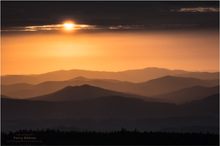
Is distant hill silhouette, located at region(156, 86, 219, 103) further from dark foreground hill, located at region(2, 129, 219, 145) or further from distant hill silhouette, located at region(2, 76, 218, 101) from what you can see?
dark foreground hill, located at region(2, 129, 219, 145)

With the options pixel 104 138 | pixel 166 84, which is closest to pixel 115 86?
pixel 166 84

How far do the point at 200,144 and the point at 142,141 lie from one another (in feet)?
7.28

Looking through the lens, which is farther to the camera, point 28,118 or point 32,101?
point 32,101

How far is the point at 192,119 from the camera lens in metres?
38.5

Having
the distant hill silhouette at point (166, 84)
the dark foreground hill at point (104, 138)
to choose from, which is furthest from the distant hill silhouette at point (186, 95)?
the dark foreground hill at point (104, 138)

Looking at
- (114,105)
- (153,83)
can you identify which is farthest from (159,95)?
(114,105)

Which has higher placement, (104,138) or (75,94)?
(75,94)

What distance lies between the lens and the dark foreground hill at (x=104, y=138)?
77.7 feet

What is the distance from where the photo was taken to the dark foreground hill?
2369cm

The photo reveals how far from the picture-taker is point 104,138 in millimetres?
24188

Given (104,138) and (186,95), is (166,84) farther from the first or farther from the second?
(104,138)

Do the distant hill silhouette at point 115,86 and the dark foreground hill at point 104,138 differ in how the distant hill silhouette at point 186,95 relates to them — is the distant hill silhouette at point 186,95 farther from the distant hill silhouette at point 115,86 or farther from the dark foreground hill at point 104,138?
the dark foreground hill at point 104,138

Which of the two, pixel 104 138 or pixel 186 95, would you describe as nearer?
pixel 104 138

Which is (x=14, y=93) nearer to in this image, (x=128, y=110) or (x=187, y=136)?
(x=128, y=110)
